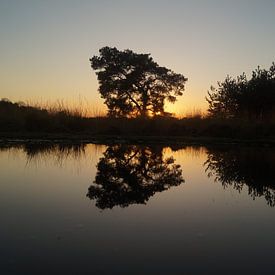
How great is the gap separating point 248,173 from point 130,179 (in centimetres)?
421

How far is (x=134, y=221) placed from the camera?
6910mm

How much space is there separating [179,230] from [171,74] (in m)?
36.4

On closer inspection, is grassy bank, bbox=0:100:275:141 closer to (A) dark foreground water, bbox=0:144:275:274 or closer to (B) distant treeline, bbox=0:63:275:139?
(B) distant treeline, bbox=0:63:275:139

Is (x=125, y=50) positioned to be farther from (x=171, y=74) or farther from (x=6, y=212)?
(x=6, y=212)

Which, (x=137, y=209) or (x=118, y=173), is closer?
(x=137, y=209)

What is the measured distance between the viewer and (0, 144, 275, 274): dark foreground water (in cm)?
495

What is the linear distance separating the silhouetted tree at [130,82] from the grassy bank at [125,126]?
21.0 feet

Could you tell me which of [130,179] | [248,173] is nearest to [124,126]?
[248,173]

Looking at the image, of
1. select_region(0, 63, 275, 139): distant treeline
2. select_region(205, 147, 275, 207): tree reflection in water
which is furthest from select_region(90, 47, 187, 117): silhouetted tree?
select_region(205, 147, 275, 207): tree reflection in water

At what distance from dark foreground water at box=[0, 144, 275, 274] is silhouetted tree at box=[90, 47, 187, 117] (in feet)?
88.8

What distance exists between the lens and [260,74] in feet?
116

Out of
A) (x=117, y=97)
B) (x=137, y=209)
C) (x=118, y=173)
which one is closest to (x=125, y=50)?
(x=117, y=97)

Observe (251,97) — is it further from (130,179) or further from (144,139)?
(130,179)

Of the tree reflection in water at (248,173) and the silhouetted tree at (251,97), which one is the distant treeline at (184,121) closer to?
the silhouetted tree at (251,97)
